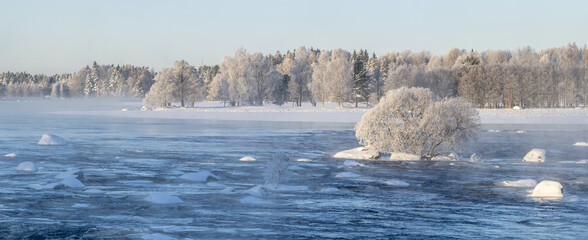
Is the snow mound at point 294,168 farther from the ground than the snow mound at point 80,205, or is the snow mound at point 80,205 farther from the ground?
the snow mound at point 294,168

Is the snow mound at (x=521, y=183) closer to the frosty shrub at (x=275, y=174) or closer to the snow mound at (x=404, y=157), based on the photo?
the frosty shrub at (x=275, y=174)

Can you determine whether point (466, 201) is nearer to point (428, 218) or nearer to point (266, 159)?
point (428, 218)

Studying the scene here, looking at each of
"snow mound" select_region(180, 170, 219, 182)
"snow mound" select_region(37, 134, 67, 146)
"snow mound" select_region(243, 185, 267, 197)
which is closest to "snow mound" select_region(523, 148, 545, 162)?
"snow mound" select_region(180, 170, 219, 182)

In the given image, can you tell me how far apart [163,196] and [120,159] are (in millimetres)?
11135

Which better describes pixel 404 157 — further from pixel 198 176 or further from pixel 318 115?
pixel 318 115

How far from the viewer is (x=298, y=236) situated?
14.3m

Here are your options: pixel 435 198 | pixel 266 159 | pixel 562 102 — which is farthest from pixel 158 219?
pixel 562 102

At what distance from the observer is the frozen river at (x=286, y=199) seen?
1485 centimetres

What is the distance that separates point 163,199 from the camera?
18.3 meters

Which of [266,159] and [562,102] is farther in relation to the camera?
[562,102]

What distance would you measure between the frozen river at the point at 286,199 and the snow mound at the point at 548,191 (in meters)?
0.33

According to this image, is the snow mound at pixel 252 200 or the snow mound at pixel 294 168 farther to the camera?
the snow mound at pixel 294 168

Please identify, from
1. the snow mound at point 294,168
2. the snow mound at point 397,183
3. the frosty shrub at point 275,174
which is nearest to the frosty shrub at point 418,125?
the snow mound at point 294,168

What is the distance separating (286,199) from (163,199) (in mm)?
3320
